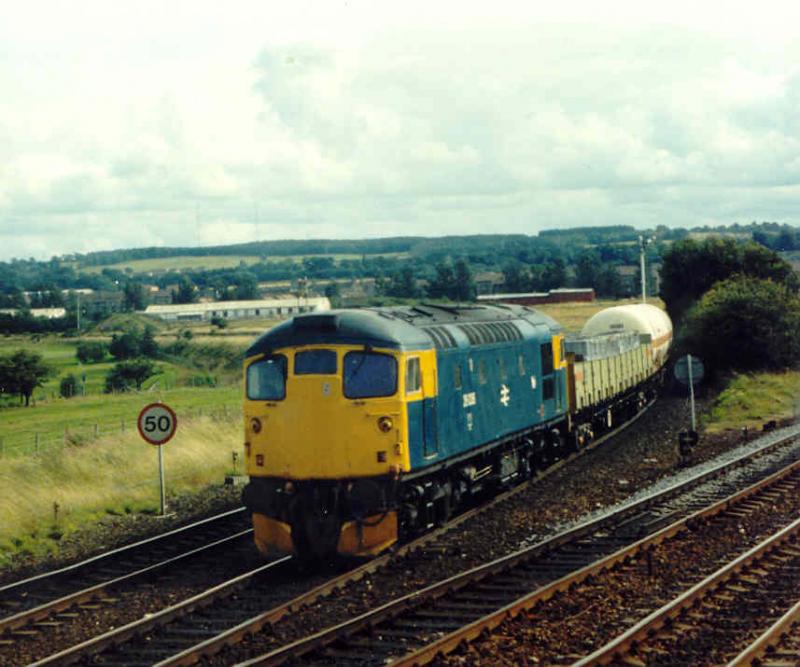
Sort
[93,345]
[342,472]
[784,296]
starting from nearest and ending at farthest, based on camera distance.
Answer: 1. [342,472]
2. [784,296]
3. [93,345]

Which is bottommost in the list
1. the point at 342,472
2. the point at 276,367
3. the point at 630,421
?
the point at 630,421

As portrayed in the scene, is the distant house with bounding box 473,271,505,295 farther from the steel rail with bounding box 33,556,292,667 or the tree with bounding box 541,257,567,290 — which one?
the steel rail with bounding box 33,556,292,667

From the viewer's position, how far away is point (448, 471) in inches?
767

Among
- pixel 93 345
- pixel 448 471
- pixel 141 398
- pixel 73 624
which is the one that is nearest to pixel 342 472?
pixel 448 471

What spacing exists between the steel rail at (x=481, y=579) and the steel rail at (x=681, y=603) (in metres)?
1.47

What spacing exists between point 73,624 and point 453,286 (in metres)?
79.5

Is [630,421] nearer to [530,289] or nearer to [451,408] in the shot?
[451,408]

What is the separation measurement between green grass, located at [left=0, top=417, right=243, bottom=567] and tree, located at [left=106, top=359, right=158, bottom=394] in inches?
1061

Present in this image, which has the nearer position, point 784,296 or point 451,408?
point 451,408

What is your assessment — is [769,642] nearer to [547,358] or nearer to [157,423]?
[157,423]

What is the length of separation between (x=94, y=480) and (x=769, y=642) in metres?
16.6

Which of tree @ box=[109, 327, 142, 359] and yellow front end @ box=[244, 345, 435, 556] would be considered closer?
yellow front end @ box=[244, 345, 435, 556]

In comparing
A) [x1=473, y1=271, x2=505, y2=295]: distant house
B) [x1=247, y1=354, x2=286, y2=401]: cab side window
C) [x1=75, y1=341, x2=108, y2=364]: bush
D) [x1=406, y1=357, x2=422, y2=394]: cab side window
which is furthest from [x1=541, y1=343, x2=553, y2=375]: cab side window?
[x1=473, y1=271, x2=505, y2=295]: distant house

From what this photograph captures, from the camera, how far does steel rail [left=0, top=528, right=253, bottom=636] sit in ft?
46.6
